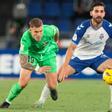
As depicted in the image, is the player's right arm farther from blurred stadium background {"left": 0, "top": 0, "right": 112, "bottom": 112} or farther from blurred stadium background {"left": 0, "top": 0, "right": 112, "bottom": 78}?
blurred stadium background {"left": 0, "top": 0, "right": 112, "bottom": 78}

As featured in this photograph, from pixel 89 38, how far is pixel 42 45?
94 centimetres

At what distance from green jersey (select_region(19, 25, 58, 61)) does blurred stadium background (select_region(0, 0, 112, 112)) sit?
3.40 feet

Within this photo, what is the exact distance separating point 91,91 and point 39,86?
2.06 meters

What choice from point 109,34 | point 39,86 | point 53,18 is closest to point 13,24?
point 53,18

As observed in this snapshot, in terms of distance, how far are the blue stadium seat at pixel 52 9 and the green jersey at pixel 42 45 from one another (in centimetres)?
1516

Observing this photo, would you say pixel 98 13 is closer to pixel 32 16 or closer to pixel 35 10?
pixel 32 16

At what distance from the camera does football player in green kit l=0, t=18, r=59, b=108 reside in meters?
11.7

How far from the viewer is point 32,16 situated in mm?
27312

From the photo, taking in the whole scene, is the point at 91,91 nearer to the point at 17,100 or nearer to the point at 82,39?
the point at 17,100

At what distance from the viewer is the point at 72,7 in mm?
27781

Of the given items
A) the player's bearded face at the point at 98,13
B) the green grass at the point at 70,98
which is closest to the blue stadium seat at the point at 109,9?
the green grass at the point at 70,98

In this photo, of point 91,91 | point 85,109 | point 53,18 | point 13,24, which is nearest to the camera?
point 85,109

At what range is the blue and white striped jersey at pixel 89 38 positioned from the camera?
38.9 feet

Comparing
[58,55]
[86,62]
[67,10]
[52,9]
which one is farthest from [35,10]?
[86,62]
